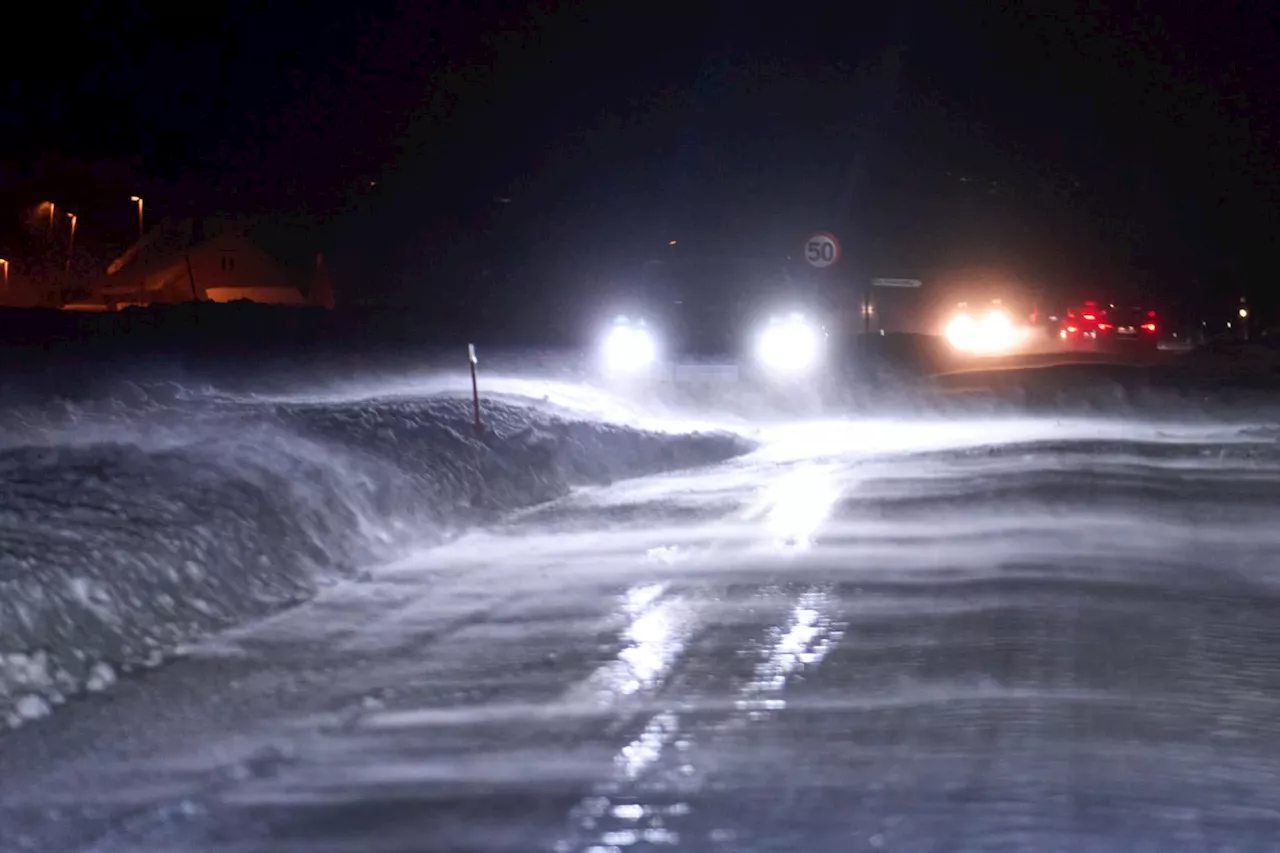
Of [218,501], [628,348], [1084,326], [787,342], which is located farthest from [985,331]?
[218,501]

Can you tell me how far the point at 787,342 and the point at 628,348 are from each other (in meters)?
3.01

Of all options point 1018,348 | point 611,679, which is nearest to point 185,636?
point 611,679

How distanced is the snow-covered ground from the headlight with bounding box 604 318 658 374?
12.1m

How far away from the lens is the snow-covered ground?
6.28 meters

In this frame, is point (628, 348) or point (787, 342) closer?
point (628, 348)

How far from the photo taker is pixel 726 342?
29.7 meters

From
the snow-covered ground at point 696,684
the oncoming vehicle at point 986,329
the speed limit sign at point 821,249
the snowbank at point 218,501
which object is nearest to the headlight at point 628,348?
the speed limit sign at point 821,249

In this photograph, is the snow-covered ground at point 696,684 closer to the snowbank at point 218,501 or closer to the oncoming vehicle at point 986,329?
the snowbank at point 218,501

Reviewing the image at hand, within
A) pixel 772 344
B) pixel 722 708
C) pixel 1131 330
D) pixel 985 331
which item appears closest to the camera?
pixel 722 708

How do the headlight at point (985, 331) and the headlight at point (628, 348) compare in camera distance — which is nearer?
the headlight at point (628, 348)

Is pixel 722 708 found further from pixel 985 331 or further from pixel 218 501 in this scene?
pixel 985 331

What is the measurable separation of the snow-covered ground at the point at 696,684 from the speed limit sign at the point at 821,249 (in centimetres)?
1200

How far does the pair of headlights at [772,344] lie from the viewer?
29.4m

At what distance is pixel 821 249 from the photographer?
28469 mm
